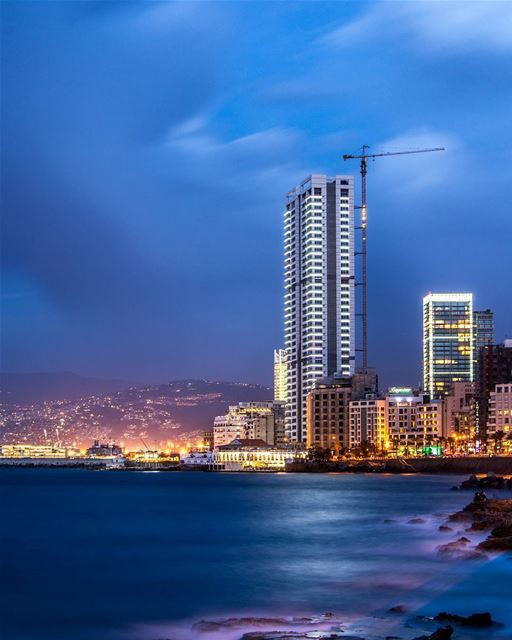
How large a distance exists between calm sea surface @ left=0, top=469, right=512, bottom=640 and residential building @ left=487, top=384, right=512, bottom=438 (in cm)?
10407

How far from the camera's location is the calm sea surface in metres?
37.4

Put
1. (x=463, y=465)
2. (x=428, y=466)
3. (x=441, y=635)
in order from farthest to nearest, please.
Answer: (x=428, y=466), (x=463, y=465), (x=441, y=635)

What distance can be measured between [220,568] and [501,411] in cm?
15308

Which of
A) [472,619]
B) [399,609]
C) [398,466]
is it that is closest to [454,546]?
[399,609]

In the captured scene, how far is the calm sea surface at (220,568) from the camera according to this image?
1474 inches

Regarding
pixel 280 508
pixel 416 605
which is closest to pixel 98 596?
pixel 416 605

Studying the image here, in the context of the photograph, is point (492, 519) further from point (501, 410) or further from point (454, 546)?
point (501, 410)

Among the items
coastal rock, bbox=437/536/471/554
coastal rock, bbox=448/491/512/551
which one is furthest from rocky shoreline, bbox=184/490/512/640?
coastal rock, bbox=437/536/471/554

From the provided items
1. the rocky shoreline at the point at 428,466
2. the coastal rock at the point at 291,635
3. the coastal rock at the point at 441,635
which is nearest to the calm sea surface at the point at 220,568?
the coastal rock at the point at 441,635

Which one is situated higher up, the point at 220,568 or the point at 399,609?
the point at 399,609

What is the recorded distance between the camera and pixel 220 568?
51.0m

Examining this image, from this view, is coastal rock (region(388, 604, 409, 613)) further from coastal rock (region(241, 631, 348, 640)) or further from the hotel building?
the hotel building

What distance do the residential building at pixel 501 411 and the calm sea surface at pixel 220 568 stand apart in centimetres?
10407

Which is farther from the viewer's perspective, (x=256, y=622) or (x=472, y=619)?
(x=256, y=622)
